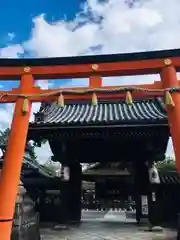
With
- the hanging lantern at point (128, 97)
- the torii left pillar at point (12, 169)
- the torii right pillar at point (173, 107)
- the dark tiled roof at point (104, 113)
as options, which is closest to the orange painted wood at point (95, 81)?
the hanging lantern at point (128, 97)

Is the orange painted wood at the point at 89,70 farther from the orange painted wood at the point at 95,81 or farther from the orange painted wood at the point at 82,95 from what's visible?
the orange painted wood at the point at 82,95

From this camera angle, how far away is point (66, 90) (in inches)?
211

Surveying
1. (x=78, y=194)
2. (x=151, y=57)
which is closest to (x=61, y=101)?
(x=151, y=57)

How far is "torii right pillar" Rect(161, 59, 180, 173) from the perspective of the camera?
15.5 feet

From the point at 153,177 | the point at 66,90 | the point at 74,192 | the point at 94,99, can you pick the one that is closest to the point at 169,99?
the point at 94,99

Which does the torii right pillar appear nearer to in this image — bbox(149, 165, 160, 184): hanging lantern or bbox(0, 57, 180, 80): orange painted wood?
bbox(0, 57, 180, 80): orange painted wood

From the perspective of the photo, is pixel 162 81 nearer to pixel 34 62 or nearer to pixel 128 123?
pixel 34 62

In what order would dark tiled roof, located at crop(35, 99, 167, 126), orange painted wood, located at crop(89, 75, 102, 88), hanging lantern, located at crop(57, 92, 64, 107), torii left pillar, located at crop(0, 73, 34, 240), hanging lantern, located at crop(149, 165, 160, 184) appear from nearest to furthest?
1. torii left pillar, located at crop(0, 73, 34, 240)
2. hanging lantern, located at crop(57, 92, 64, 107)
3. orange painted wood, located at crop(89, 75, 102, 88)
4. dark tiled roof, located at crop(35, 99, 167, 126)
5. hanging lantern, located at crop(149, 165, 160, 184)

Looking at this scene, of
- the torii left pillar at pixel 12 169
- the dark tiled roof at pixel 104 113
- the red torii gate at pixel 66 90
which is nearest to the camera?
the torii left pillar at pixel 12 169

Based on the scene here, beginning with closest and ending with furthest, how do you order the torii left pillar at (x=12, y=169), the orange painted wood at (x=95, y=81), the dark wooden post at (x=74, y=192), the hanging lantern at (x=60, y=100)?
the torii left pillar at (x=12, y=169) < the hanging lantern at (x=60, y=100) < the orange painted wood at (x=95, y=81) < the dark wooden post at (x=74, y=192)

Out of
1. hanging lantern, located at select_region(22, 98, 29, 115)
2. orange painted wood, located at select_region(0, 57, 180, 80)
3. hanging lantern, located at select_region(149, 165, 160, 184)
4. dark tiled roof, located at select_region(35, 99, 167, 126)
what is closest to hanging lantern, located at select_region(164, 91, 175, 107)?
orange painted wood, located at select_region(0, 57, 180, 80)

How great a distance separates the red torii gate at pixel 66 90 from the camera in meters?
4.80

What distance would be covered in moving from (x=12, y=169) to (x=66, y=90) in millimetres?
1691

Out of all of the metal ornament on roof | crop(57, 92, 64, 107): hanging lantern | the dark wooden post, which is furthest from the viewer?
the dark wooden post
